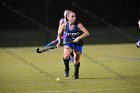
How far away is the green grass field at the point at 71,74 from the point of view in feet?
37.0

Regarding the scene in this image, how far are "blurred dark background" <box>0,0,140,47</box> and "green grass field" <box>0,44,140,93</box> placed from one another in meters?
6.40

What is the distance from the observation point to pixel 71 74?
46.7ft

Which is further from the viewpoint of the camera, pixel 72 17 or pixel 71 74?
pixel 71 74

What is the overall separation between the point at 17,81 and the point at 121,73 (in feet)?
10.7

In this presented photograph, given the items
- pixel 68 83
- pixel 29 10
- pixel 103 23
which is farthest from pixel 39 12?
pixel 68 83

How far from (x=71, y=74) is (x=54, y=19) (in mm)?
13832

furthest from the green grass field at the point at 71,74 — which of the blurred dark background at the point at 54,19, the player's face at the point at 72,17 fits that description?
the blurred dark background at the point at 54,19

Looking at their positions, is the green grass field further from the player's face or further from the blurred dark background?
the blurred dark background

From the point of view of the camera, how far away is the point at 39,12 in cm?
2727

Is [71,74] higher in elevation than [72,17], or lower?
lower

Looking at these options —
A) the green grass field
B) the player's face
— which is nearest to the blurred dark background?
the green grass field

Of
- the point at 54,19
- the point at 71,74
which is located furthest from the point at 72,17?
the point at 54,19

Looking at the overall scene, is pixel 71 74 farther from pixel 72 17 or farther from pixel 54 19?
pixel 54 19

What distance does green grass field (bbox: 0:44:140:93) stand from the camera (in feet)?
37.0
